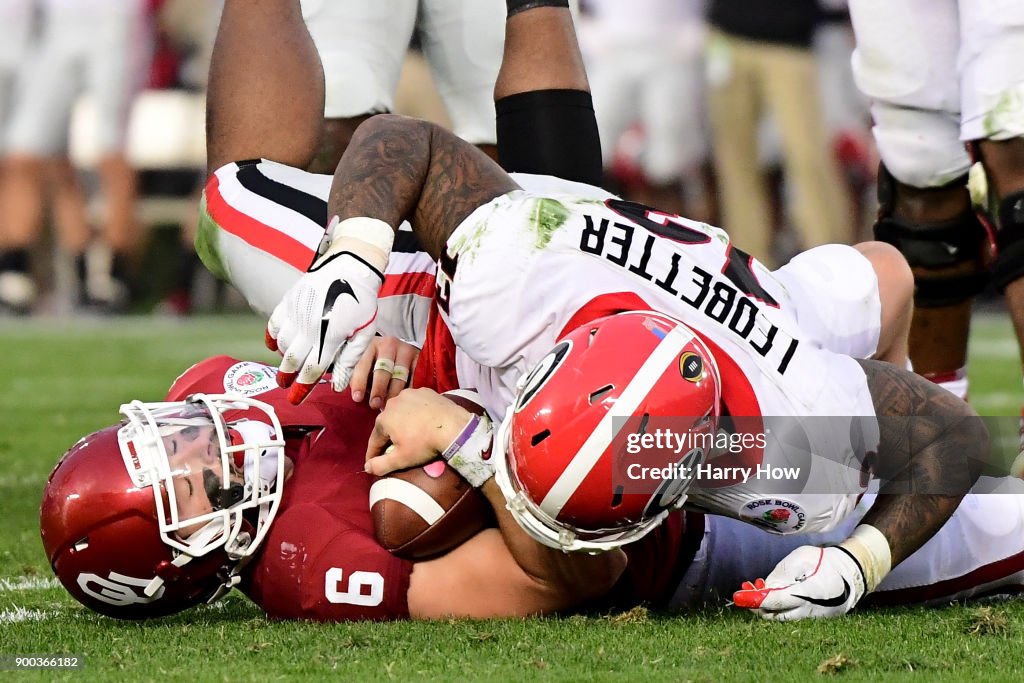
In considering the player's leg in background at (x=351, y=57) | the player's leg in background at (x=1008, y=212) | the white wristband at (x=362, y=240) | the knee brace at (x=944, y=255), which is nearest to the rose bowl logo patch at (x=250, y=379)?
the white wristband at (x=362, y=240)

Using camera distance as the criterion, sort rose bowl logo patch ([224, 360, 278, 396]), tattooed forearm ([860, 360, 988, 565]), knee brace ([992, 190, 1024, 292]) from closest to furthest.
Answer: tattooed forearm ([860, 360, 988, 565]) → rose bowl logo patch ([224, 360, 278, 396]) → knee brace ([992, 190, 1024, 292])

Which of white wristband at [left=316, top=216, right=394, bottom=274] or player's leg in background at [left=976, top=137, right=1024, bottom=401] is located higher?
white wristband at [left=316, top=216, right=394, bottom=274]

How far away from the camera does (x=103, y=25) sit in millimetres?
9344

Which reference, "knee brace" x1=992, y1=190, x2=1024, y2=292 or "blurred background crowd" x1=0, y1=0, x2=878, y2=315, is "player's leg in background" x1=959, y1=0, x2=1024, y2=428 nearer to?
"knee brace" x1=992, y1=190, x2=1024, y2=292

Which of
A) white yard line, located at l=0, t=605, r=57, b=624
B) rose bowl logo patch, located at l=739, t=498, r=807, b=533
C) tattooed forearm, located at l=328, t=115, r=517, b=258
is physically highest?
tattooed forearm, located at l=328, t=115, r=517, b=258

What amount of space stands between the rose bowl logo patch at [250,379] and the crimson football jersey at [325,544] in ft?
0.49

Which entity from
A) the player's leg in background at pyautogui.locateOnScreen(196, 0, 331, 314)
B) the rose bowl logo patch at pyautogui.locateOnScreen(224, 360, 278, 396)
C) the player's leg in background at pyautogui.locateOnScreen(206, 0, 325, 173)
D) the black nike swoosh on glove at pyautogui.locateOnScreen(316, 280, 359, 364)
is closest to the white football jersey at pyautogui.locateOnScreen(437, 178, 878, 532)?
the black nike swoosh on glove at pyautogui.locateOnScreen(316, 280, 359, 364)

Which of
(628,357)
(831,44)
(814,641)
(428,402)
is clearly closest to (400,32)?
(428,402)

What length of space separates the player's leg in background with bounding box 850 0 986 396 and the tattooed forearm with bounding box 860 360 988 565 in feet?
4.78

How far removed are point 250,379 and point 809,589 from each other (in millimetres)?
1249

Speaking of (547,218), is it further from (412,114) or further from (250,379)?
(412,114)

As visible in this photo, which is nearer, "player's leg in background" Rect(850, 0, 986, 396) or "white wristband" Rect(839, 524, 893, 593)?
"white wristband" Rect(839, 524, 893, 593)

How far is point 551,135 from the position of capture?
3.60 m

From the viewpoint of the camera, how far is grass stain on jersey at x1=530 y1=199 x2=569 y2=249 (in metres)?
2.59
